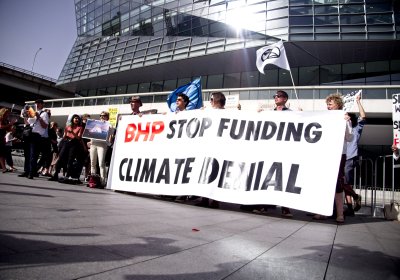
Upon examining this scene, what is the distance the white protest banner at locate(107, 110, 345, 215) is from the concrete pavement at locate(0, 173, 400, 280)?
3.33ft

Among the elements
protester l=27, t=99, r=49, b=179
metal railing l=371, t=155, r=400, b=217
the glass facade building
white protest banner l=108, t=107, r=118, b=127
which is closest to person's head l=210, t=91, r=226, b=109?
metal railing l=371, t=155, r=400, b=217

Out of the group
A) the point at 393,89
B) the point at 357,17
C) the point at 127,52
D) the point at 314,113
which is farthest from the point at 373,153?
the point at 127,52

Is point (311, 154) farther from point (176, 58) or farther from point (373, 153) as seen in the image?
point (176, 58)

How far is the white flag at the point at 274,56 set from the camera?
574 cm

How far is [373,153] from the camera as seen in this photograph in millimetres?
22125

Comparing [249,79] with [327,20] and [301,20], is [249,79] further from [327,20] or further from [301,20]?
[327,20]

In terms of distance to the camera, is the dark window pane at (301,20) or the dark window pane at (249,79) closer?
the dark window pane at (301,20)

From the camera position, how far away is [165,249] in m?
1.99

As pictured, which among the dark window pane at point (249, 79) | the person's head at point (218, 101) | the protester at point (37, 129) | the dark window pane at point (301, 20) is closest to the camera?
the person's head at point (218, 101)

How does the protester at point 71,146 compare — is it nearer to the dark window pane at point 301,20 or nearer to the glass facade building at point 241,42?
the glass facade building at point 241,42

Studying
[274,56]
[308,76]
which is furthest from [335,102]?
[308,76]

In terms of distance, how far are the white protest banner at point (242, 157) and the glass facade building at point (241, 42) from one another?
1705 cm

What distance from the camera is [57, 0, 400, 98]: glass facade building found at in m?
22.6

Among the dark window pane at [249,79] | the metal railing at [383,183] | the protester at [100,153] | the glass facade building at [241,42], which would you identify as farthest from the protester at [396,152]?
the dark window pane at [249,79]
